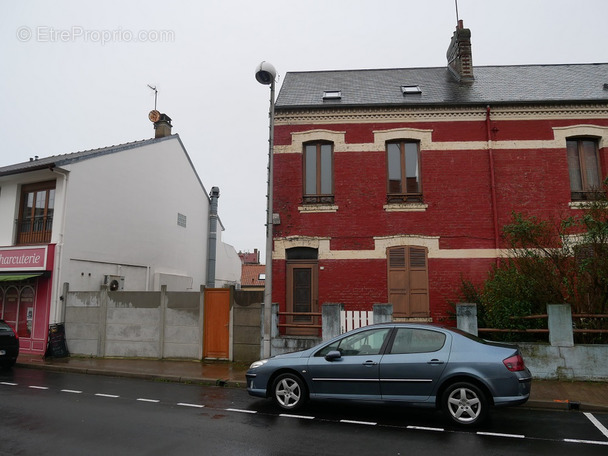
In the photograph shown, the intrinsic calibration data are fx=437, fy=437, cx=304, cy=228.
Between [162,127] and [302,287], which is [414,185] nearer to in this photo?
[302,287]

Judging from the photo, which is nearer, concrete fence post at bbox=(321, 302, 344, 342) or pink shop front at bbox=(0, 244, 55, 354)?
concrete fence post at bbox=(321, 302, 344, 342)

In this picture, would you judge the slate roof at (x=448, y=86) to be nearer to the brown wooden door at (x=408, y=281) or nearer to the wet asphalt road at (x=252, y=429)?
the brown wooden door at (x=408, y=281)

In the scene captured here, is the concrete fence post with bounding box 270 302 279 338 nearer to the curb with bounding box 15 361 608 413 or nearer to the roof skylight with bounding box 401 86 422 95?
the curb with bounding box 15 361 608 413

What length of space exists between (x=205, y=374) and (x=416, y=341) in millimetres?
5867

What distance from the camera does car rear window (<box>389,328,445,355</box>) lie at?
6.69 meters

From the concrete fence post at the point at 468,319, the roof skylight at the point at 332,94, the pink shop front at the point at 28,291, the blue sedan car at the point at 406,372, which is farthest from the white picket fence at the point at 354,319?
the pink shop front at the point at 28,291

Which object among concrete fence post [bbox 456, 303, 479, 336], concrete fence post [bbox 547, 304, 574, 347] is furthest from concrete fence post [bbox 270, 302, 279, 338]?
concrete fence post [bbox 547, 304, 574, 347]

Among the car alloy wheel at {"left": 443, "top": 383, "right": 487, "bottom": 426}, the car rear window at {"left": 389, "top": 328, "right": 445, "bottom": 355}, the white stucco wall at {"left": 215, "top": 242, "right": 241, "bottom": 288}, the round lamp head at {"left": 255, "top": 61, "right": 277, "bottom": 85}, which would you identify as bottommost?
the car alloy wheel at {"left": 443, "top": 383, "right": 487, "bottom": 426}

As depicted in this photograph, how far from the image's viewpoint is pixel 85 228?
15188mm

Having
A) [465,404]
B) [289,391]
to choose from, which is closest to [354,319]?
[289,391]

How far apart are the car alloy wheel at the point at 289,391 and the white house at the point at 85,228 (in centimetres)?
993

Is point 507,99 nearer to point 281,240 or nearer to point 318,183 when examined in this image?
point 318,183

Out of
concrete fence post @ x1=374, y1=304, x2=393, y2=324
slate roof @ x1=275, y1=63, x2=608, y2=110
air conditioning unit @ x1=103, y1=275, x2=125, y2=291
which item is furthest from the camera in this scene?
air conditioning unit @ x1=103, y1=275, x2=125, y2=291

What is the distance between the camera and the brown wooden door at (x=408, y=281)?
13.2 metres
